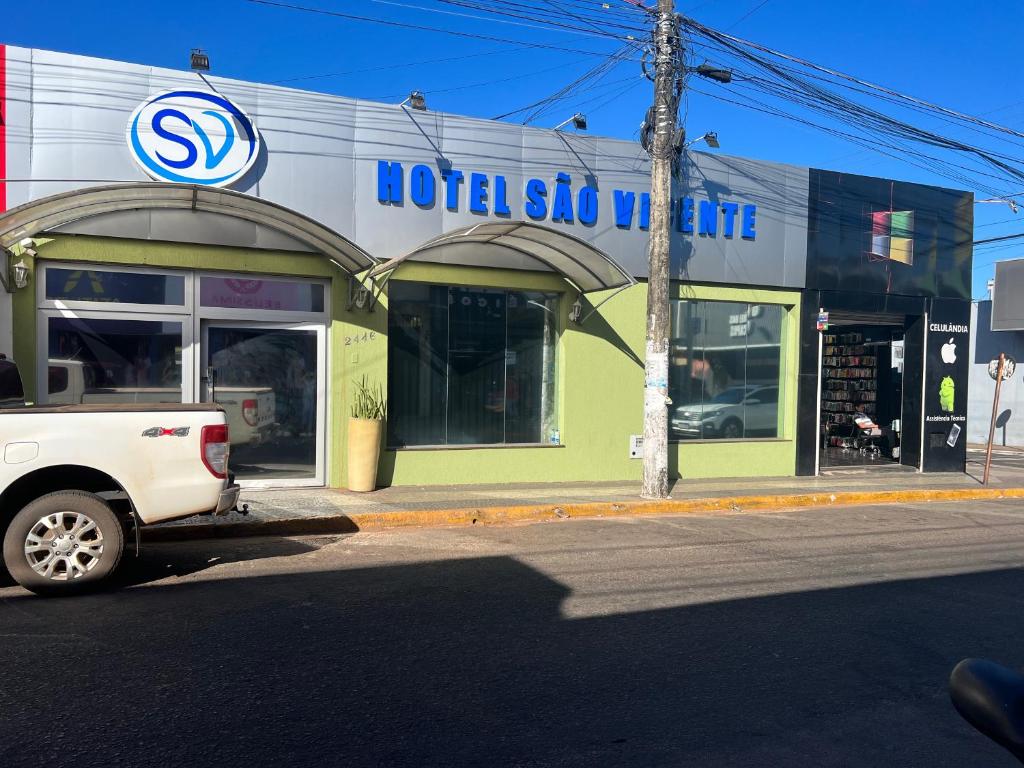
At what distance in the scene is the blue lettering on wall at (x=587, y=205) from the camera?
1329 cm

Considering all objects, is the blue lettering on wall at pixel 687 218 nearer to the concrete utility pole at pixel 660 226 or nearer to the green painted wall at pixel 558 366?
the green painted wall at pixel 558 366

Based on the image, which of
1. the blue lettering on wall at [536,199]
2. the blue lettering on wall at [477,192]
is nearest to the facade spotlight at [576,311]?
the blue lettering on wall at [536,199]

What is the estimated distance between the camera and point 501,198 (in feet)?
41.8

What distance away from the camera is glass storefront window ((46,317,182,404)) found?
10.5m

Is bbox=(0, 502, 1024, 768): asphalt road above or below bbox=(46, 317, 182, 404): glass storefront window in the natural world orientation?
below

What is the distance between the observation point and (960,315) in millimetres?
16750

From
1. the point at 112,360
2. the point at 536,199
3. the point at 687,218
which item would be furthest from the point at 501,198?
the point at 112,360

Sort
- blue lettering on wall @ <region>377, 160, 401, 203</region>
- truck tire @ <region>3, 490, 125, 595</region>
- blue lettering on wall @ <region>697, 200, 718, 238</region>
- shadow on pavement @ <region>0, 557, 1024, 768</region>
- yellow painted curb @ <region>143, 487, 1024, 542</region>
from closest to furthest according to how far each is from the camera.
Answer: shadow on pavement @ <region>0, 557, 1024, 768</region>, truck tire @ <region>3, 490, 125, 595</region>, yellow painted curb @ <region>143, 487, 1024, 542</region>, blue lettering on wall @ <region>377, 160, 401, 203</region>, blue lettering on wall @ <region>697, 200, 718, 238</region>

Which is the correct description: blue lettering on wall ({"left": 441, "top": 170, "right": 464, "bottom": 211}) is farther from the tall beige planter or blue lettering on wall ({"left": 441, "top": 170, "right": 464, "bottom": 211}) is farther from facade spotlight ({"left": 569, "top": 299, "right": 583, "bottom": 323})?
the tall beige planter

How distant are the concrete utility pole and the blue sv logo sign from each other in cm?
549

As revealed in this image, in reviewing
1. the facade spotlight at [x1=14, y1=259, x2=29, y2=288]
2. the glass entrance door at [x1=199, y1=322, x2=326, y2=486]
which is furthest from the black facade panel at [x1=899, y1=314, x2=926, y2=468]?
the facade spotlight at [x1=14, y1=259, x2=29, y2=288]

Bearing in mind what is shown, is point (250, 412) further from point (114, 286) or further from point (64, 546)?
point (64, 546)

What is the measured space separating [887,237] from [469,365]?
8.68 metres

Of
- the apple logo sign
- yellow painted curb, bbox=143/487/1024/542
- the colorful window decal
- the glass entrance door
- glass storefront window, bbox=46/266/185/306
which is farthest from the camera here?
the apple logo sign
